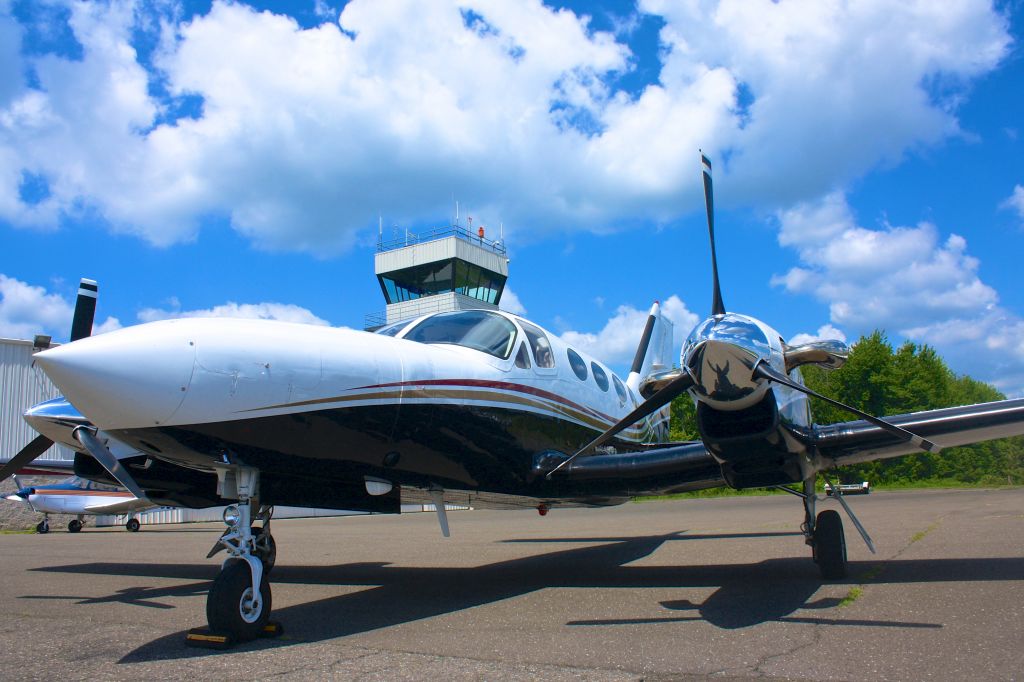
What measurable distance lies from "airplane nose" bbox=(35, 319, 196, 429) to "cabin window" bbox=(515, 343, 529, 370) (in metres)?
4.03

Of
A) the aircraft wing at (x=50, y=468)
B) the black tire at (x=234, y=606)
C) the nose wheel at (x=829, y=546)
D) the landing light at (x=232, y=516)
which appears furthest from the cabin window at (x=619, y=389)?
the aircraft wing at (x=50, y=468)

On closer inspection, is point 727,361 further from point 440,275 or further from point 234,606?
point 440,275

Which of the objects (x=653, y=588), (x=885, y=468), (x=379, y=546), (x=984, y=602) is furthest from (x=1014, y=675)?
(x=885, y=468)

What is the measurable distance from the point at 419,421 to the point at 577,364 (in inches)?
145

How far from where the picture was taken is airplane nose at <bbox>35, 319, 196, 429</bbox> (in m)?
4.78

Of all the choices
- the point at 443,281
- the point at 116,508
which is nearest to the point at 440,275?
the point at 443,281

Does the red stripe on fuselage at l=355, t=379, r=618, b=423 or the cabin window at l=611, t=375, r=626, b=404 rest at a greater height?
the cabin window at l=611, t=375, r=626, b=404

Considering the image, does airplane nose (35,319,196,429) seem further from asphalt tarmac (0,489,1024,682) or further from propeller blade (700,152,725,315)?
propeller blade (700,152,725,315)

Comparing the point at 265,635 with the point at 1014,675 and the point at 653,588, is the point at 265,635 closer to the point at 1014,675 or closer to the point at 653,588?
the point at 653,588

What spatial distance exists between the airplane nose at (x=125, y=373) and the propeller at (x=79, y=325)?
5452 mm

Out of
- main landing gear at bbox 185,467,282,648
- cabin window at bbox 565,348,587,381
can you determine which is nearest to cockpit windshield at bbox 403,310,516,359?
cabin window at bbox 565,348,587,381

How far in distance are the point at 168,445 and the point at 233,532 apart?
892mm

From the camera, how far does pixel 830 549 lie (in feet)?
26.0

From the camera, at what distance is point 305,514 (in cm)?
3941
